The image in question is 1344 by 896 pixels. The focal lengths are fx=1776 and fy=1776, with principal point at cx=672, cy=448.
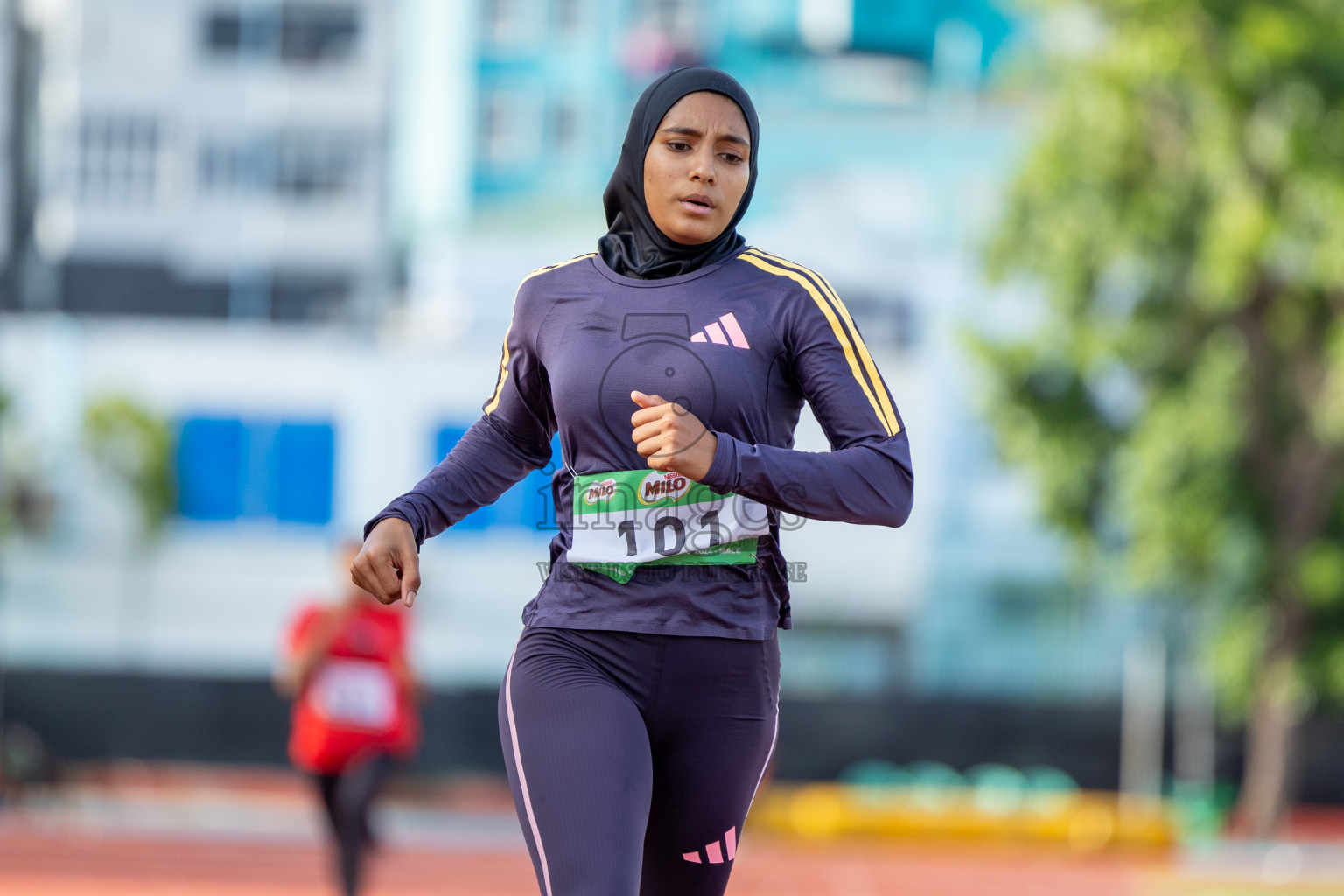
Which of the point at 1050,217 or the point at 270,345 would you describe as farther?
the point at 270,345

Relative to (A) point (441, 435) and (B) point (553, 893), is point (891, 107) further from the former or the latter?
(B) point (553, 893)

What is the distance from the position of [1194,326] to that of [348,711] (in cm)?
1071

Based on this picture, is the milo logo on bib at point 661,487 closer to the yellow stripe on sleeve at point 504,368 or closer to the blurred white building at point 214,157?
the yellow stripe on sleeve at point 504,368

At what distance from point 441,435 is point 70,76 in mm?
12739

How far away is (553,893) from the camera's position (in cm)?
267

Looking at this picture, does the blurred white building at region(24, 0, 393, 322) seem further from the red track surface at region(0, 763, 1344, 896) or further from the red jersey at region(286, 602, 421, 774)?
the red jersey at region(286, 602, 421, 774)

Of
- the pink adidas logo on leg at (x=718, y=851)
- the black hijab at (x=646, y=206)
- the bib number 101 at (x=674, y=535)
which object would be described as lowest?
the pink adidas logo on leg at (x=718, y=851)

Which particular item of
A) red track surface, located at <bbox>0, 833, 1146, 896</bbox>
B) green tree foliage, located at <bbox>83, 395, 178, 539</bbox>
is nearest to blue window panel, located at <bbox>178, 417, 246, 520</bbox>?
green tree foliage, located at <bbox>83, 395, 178, 539</bbox>

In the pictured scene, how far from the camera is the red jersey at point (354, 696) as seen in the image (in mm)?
7172

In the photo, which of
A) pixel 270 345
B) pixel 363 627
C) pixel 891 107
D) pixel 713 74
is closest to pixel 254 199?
pixel 270 345

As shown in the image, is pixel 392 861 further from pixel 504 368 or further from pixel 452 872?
pixel 504 368

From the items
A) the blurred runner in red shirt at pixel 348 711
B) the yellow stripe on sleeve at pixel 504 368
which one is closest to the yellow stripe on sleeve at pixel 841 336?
the yellow stripe on sleeve at pixel 504 368

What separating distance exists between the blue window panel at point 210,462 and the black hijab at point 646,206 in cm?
2426

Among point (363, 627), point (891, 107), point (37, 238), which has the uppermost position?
point (891, 107)
